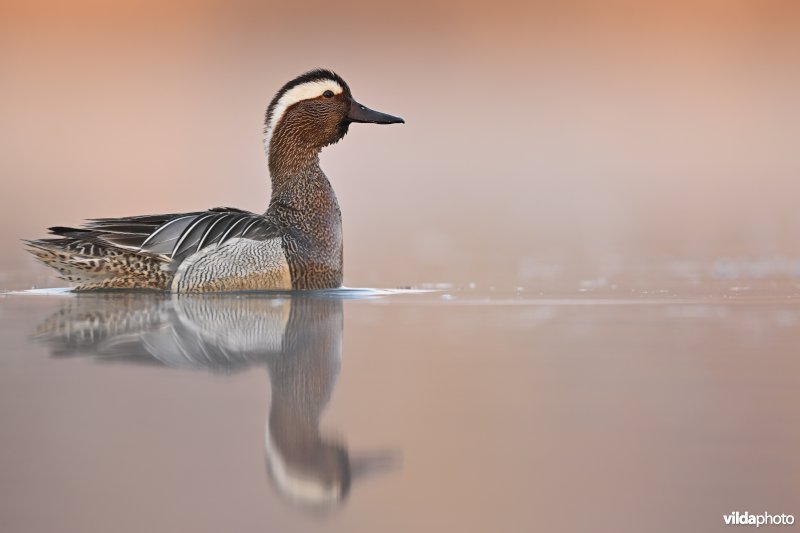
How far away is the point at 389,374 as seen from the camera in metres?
4.29

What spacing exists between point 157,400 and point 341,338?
1.47 meters

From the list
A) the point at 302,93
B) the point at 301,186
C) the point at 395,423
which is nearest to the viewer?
the point at 395,423

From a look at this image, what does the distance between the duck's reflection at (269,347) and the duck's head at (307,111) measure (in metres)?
1.60

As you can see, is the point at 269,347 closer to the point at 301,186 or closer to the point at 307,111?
the point at 301,186

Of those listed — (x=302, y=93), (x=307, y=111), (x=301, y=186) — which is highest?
(x=302, y=93)

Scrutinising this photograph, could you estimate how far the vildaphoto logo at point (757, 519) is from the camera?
2.71 meters

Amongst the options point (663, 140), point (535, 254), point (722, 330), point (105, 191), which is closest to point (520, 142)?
point (663, 140)

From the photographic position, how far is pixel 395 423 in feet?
11.6

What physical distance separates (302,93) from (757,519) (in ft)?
19.4

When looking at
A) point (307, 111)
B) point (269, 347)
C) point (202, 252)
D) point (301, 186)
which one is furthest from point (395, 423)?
point (307, 111)

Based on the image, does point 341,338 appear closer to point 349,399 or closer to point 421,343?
point 421,343

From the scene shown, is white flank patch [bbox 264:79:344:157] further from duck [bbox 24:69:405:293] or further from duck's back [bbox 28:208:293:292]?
duck's back [bbox 28:208:293:292]

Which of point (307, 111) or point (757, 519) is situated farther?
point (307, 111)

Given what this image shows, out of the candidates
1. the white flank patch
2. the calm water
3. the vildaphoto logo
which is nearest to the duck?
the white flank patch
